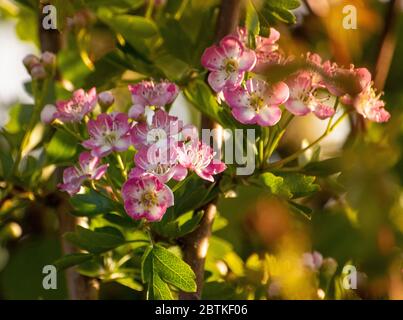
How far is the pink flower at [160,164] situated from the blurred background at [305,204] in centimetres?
10

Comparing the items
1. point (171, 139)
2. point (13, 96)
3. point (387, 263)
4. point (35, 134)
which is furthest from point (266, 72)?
point (13, 96)

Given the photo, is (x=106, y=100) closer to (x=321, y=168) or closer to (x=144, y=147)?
(x=144, y=147)

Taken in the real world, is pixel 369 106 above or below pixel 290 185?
above

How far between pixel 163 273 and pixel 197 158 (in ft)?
0.46

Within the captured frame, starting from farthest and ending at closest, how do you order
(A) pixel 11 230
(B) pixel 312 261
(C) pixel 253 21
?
(A) pixel 11 230 → (B) pixel 312 261 → (C) pixel 253 21

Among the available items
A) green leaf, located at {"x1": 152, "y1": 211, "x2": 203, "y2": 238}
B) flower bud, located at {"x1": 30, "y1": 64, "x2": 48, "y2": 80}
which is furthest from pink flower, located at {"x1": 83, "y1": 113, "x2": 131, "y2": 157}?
flower bud, located at {"x1": 30, "y1": 64, "x2": 48, "y2": 80}

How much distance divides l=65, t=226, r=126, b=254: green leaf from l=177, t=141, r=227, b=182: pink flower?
15 centimetres

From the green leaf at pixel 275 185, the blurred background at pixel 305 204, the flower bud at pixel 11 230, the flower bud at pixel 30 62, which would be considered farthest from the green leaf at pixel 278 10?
the flower bud at pixel 11 230

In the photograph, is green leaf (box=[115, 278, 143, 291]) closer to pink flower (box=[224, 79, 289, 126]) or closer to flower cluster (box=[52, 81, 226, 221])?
flower cluster (box=[52, 81, 226, 221])

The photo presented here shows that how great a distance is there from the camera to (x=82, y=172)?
3.25 feet

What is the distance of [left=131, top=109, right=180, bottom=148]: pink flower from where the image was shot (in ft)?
2.98

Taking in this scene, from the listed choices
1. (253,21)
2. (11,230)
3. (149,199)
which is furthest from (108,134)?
(11,230)

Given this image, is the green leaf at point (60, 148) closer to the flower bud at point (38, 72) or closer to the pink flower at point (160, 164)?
the flower bud at point (38, 72)
